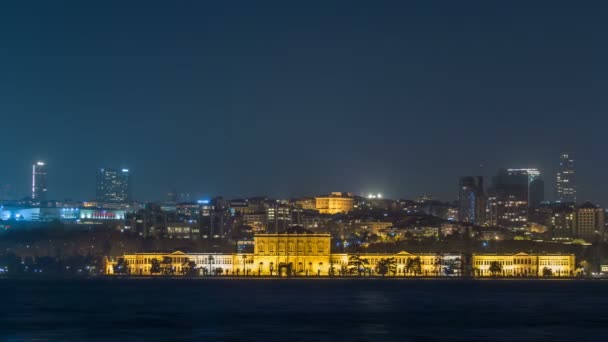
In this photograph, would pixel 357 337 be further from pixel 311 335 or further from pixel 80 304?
pixel 80 304

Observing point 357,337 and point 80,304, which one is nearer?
point 357,337

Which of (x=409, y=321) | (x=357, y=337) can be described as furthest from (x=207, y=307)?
(x=357, y=337)

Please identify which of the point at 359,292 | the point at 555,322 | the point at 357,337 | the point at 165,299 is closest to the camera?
the point at 357,337

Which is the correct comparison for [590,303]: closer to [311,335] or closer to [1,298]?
[311,335]

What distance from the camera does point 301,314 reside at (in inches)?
4107

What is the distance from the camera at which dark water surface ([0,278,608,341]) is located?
8712cm

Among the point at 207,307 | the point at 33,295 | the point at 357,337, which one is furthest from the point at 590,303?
the point at 33,295

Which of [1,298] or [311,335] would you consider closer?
[311,335]

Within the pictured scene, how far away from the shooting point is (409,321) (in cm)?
9900

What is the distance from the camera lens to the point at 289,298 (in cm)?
12769

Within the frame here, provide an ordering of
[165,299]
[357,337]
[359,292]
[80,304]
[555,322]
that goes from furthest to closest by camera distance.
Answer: [359,292] → [165,299] → [80,304] → [555,322] → [357,337]

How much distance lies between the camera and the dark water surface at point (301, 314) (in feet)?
286

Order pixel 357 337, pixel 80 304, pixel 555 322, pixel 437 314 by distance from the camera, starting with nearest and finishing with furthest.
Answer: pixel 357 337 → pixel 555 322 → pixel 437 314 → pixel 80 304

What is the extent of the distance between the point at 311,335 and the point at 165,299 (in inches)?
1627
